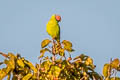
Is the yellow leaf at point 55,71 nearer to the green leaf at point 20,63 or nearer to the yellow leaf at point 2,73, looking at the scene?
the green leaf at point 20,63

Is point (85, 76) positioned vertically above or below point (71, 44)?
below

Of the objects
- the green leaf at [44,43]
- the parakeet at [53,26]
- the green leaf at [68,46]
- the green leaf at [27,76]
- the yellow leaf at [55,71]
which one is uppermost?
the parakeet at [53,26]

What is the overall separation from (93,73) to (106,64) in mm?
228

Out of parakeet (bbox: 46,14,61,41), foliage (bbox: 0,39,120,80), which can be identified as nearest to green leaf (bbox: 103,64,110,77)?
foliage (bbox: 0,39,120,80)

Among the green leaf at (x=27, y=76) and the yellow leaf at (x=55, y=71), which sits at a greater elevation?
the yellow leaf at (x=55, y=71)

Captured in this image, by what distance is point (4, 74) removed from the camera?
462cm

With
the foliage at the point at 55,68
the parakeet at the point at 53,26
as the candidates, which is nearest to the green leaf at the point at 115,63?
the foliage at the point at 55,68

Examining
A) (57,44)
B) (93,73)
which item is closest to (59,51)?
(57,44)

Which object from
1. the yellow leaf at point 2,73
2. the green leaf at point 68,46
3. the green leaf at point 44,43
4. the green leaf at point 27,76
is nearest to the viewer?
the green leaf at point 27,76

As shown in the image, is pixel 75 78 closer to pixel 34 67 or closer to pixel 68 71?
pixel 68 71

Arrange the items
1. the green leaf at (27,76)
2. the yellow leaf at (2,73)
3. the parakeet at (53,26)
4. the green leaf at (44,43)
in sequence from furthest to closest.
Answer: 1. the parakeet at (53,26)
2. the green leaf at (44,43)
3. the yellow leaf at (2,73)
4. the green leaf at (27,76)

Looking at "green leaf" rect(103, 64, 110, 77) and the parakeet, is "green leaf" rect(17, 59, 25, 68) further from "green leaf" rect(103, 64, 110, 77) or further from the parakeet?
the parakeet

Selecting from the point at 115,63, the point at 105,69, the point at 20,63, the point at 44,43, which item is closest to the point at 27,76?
the point at 20,63

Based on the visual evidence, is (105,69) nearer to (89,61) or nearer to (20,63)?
(89,61)
